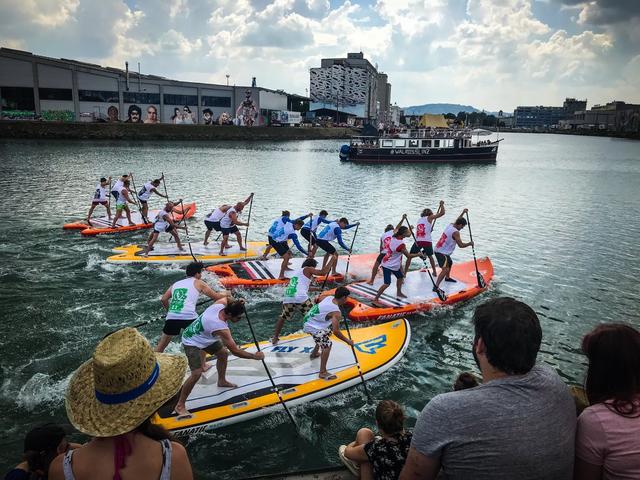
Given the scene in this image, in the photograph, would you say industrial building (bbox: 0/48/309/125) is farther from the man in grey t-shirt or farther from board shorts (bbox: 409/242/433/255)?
the man in grey t-shirt

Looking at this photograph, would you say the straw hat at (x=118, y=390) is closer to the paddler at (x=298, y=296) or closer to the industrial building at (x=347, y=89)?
the paddler at (x=298, y=296)

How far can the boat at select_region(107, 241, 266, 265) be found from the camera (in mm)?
15324

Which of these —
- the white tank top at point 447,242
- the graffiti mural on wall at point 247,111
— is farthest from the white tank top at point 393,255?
the graffiti mural on wall at point 247,111

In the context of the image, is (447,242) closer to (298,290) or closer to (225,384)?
→ (298,290)

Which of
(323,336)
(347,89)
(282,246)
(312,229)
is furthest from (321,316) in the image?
(347,89)

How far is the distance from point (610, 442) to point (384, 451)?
84.8 inches

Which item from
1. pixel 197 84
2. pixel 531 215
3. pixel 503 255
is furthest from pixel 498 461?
pixel 197 84

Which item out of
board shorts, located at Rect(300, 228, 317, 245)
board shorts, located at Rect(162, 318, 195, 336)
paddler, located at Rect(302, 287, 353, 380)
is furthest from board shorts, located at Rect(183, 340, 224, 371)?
board shorts, located at Rect(300, 228, 317, 245)

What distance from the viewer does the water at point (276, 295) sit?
24.8 ft

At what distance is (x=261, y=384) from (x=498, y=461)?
6.06 metres

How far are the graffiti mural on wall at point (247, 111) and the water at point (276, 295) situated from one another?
59.7m

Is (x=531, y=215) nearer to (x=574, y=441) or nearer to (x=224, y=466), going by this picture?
(x=224, y=466)

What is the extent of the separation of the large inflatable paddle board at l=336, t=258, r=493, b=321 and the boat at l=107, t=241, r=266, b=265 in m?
4.97

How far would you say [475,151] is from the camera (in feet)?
196
